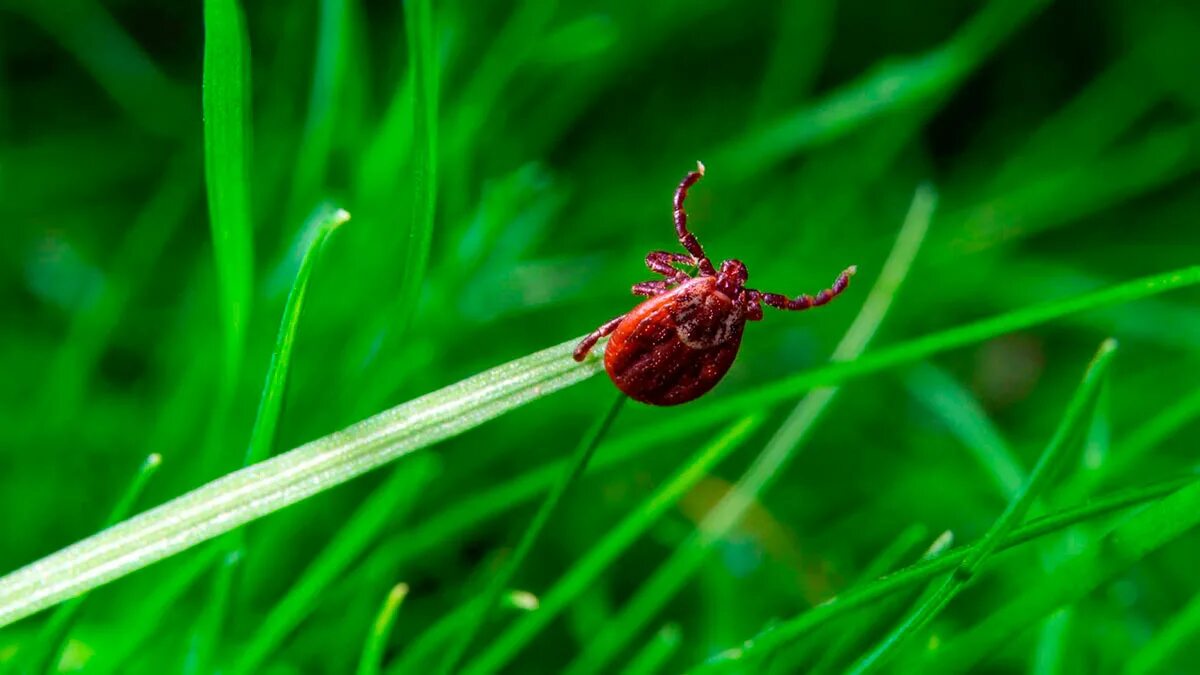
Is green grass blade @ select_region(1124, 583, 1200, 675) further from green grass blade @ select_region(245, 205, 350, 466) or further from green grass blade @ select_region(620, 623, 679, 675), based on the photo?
green grass blade @ select_region(245, 205, 350, 466)

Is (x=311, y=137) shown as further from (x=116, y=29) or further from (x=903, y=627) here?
(x=903, y=627)

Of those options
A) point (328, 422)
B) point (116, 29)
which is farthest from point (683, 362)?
point (116, 29)

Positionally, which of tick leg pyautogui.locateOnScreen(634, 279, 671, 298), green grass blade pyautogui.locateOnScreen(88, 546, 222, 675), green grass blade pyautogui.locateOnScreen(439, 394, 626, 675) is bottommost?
green grass blade pyautogui.locateOnScreen(439, 394, 626, 675)

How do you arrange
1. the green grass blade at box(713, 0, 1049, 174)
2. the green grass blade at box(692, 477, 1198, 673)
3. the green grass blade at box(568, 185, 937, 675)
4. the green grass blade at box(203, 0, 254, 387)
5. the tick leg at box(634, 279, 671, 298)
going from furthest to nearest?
the green grass blade at box(713, 0, 1049, 174), the tick leg at box(634, 279, 671, 298), the green grass blade at box(568, 185, 937, 675), the green grass blade at box(692, 477, 1198, 673), the green grass blade at box(203, 0, 254, 387)

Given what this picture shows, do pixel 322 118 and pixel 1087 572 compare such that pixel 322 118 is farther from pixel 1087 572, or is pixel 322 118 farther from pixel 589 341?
pixel 1087 572

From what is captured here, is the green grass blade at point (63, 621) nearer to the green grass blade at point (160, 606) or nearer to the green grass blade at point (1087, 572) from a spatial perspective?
the green grass blade at point (160, 606)

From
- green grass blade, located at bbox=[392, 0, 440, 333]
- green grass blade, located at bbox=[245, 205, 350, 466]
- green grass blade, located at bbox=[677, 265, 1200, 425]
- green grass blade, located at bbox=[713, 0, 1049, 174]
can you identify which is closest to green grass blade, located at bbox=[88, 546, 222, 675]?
green grass blade, located at bbox=[245, 205, 350, 466]
